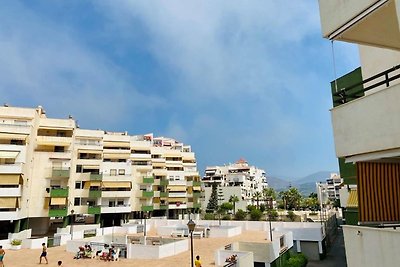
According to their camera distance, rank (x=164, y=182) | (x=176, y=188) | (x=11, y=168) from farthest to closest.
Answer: (x=176, y=188)
(x=164, y=182)
(x=11, y=168)

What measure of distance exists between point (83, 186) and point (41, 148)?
338 inches

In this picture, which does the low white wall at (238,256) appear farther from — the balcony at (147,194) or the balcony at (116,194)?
the balcony at (147,194)

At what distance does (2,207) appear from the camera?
36.0 m

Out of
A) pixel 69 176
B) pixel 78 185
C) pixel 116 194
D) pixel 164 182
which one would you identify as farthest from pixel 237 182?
pixel 69 176

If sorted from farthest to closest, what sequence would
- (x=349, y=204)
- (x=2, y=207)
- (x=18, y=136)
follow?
(x=18, y=136)
(x=2, y=207)
(x=349, y=204)

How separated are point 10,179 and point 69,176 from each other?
889 centimetres

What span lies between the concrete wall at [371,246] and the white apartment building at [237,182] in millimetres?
96006

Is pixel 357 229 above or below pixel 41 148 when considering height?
below

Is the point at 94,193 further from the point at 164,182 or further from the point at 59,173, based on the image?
the point at 164,182

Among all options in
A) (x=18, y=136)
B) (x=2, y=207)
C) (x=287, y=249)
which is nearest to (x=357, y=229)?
(x=287, y=249)

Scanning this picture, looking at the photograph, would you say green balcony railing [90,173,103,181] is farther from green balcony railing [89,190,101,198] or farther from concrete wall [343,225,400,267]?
concrete wall [343,225,400,267]

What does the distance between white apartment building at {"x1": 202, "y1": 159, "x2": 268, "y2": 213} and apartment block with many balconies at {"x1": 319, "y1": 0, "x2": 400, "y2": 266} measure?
96.3m

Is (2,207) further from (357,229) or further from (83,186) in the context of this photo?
(357,229)

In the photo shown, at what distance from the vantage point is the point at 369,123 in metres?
6.18
